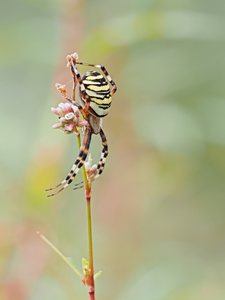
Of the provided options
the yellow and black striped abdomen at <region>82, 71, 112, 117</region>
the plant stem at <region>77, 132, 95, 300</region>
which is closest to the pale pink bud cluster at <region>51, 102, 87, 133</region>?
the plant stem at <region>77, 132, 95, 300</region>

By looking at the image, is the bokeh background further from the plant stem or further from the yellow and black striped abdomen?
the plant stem

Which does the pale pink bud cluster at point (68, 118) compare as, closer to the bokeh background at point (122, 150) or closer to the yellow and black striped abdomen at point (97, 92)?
the yellow and black striped abdomen at point (97, 92)

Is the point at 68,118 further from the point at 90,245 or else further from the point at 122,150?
the point at 122,150

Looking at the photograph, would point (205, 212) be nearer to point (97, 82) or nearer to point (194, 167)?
point (194, 167)

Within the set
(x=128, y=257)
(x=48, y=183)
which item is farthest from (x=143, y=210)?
(x=48, y=183)

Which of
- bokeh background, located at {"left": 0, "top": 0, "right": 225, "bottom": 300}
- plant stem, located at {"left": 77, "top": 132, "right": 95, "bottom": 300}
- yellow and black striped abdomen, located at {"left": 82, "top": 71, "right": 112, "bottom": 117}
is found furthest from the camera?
bokeh background, located at {"left": 0, "top": 0, "right": 225, "bottom": 300}

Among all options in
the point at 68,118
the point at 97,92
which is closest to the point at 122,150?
the point at 97,92

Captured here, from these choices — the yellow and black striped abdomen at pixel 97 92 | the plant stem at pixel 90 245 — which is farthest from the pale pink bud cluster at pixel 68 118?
the yellow and black striped abdomen at pixel 97 92
